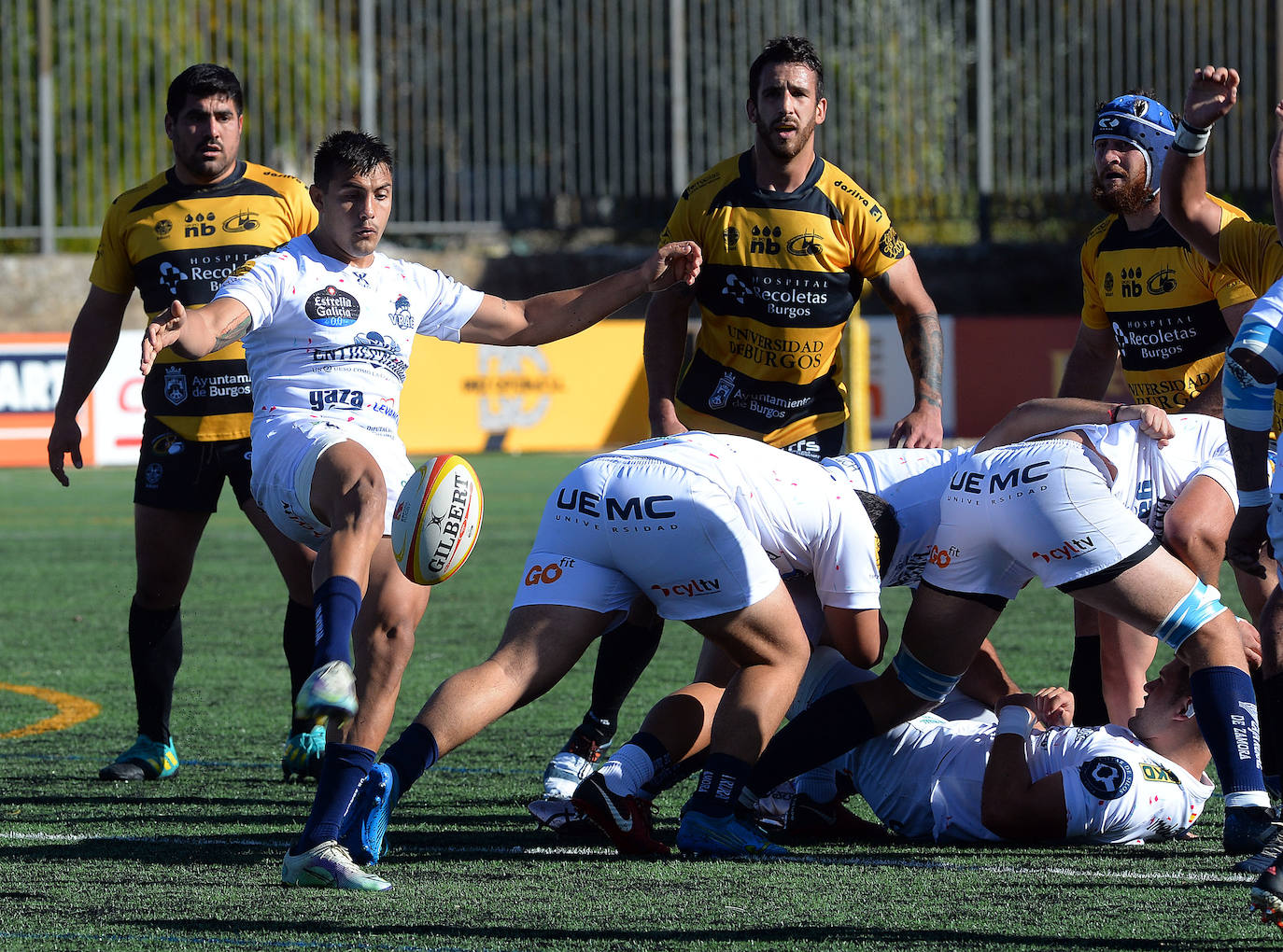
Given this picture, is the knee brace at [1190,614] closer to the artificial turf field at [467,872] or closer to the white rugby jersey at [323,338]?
the artificial turf field at [467,872]

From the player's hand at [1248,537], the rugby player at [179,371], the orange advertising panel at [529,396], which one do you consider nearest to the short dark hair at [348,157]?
the rugby player at [179,371]

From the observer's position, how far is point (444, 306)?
567 centimetres

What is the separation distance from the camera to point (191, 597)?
34.9 ft

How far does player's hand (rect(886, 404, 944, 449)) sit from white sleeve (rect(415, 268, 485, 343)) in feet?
4.80

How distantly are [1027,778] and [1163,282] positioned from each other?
209cm

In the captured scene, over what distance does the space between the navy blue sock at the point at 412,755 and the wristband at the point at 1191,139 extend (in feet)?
8.79

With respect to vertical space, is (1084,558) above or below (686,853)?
above

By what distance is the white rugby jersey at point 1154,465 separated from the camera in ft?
17.1

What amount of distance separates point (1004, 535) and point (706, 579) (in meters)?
0.81

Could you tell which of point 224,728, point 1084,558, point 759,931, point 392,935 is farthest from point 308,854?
point 224,728

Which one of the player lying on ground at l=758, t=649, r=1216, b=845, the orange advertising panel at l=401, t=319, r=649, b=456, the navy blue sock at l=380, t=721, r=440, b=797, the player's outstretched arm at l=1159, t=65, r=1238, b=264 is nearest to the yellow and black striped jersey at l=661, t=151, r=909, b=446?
the player's outstretched arm at l=1159, t=65, r=1238, b=264

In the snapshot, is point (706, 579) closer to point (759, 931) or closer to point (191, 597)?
point (759, 931)

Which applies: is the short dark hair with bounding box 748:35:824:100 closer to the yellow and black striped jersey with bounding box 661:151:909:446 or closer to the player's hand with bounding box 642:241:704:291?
the yellow and black striped jersey with bounding box 661:151:909:446

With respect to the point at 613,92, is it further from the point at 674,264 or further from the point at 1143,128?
the point at 674,264
